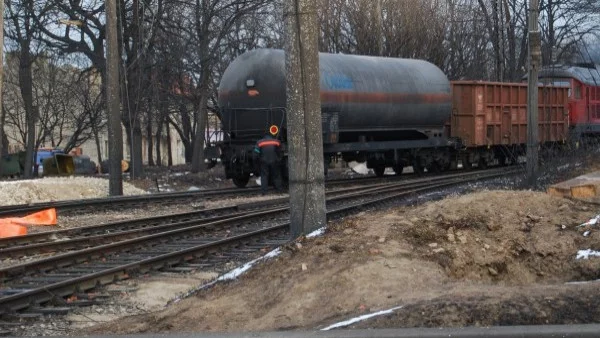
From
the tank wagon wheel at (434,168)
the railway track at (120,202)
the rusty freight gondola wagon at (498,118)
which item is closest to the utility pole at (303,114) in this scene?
the railway track at (120,202)

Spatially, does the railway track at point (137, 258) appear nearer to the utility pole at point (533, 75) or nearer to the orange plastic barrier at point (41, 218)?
the orange plastic barrier at point (41, 218)

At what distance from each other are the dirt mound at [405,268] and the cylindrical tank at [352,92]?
37.6 feet

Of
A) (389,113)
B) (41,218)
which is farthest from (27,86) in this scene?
(41,218)

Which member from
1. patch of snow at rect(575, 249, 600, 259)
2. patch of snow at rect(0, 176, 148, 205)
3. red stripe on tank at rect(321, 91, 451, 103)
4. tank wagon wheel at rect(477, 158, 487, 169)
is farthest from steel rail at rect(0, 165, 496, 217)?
patch of snow at rect(575, 249, 600, 259)

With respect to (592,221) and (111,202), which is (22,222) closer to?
(111,202)

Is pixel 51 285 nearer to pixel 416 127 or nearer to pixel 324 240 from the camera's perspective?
pixel 324 240

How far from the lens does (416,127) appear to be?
83.6 feet

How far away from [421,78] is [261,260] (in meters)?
17.6

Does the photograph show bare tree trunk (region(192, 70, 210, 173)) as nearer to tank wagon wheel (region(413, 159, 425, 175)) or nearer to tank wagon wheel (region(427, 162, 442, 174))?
tank wagon wheel (region(413, 159, 425, 175))

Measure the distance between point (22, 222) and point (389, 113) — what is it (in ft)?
41.3

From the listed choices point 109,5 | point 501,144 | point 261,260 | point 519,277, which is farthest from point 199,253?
point 501,144

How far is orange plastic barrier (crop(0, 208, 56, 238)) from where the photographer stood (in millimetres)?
13594

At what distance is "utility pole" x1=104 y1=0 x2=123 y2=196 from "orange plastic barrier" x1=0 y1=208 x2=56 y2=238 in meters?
5.01

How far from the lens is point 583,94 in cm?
3120
